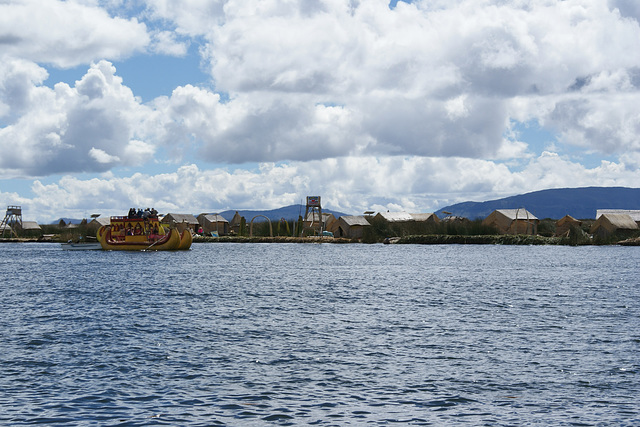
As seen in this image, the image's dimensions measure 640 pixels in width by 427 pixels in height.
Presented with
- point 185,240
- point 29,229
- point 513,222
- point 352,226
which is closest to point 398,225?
point 352,226

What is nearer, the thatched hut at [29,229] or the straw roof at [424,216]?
the straw roof at [424,216]

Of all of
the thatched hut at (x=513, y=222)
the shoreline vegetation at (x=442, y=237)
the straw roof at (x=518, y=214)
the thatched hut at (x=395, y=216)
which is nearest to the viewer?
the shoreline vegetation at (x=442, y=237)

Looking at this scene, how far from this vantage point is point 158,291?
37656 millimetres

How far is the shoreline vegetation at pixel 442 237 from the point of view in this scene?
112 meters

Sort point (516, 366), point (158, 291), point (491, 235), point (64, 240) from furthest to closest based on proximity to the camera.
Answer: point (64, 240) → point (491, 235) → point (158, 291) → point (516, 366)

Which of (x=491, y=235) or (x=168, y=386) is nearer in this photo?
(x=168, y=386)

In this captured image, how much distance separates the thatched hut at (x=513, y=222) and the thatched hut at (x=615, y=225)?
41.5 ft

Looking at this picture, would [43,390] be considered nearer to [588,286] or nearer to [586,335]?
[586,335]

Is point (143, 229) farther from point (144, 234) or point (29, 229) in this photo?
point (29, 229)

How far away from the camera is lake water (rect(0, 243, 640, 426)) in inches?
510

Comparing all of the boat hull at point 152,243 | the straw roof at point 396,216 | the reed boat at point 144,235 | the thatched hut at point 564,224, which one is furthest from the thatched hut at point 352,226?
the reed boat at point 144,235

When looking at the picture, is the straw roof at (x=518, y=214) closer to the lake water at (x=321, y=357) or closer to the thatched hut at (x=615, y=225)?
the thatched hut at (x=615, y=225)

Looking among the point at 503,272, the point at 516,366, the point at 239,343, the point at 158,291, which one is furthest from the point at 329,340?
the point at 503,272

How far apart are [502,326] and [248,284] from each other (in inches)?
851
